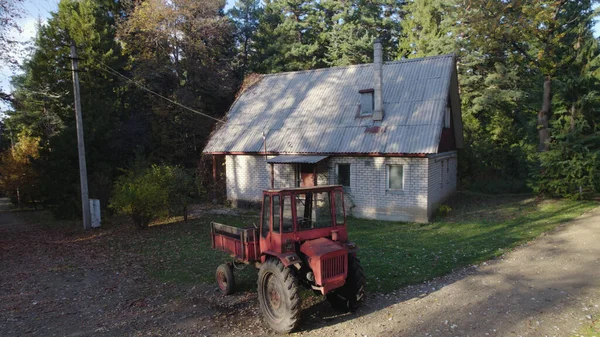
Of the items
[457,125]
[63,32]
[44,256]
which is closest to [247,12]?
[63,32]

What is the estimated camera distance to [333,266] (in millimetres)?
6016

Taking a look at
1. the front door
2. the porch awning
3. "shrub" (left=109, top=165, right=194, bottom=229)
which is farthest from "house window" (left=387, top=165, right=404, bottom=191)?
"shrub" (left=109, top=165, right=194, bottom=229)

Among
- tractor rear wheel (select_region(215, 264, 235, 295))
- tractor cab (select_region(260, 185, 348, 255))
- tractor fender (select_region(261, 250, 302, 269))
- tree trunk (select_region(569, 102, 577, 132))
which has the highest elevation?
tree trunk (select_region(569, 102, 577, 132))

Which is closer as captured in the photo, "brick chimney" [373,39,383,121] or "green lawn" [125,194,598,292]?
"green lawn" [125,194,598,292]

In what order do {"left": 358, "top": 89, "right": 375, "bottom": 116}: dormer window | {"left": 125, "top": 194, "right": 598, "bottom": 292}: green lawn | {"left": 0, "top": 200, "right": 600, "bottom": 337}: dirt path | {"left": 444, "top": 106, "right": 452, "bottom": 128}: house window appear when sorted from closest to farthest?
{"left": 0, "top": 200, "right": 600, "bottom": 337}: dirt path, {"left": 125, "top": 194, "right": 598, "bottom": 292}: green lawn, {"left": 358, "top": 89, "right": 375, "bottom": 116}: dormer window, {"left": 444, "top": 106, "right": 452, "bottom": 128}: house window

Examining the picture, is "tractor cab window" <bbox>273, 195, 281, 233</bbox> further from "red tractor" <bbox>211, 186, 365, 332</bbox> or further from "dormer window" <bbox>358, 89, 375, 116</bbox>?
"dormer window" <bbox>358, 89, 375, 116</bbox>

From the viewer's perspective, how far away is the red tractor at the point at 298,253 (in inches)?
233

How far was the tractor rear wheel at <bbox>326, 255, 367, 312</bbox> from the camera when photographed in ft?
20.9

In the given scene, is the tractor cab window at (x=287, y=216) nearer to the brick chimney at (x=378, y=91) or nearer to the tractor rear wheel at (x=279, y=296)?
the tractor rear wheel at (x=279, y=296)

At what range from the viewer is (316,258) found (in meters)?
5.88

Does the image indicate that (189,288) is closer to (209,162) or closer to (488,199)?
(209,162)

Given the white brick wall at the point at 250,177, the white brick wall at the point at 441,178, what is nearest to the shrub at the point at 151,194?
the white brick wall at the point at 250,177

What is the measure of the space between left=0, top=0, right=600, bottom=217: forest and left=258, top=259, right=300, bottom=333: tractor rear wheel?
33.4 feet

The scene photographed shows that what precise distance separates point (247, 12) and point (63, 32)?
1621 centimetres
